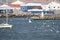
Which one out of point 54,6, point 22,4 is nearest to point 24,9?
point 22,4

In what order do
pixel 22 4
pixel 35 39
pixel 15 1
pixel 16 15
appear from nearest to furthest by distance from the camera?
pixel 35 39 < pixel 16 15 < pixel 22 4 < pixel 15 1

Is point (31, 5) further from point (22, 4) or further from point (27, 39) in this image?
point (27, 39)

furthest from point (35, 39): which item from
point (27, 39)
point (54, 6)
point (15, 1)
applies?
point (15, 1)

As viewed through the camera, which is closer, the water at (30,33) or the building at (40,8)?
the water at (30,33)

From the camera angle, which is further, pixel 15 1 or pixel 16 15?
pixel 15 1

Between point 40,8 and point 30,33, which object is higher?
point 30,33

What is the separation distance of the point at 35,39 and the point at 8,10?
122 feet

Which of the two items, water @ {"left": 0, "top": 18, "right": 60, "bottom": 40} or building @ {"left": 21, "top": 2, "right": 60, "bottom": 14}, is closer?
water @ {"left": 0, "top": 18, "right": 60, "bottom": 40}

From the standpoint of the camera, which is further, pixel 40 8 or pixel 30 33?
pixel 40 8

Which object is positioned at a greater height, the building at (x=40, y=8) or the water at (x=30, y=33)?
the water at (x=30, y=33)

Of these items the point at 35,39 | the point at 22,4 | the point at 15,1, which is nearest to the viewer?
the point at 35,39

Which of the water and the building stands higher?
the water

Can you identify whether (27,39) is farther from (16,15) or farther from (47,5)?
(47,5)

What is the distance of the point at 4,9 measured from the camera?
56.1m
